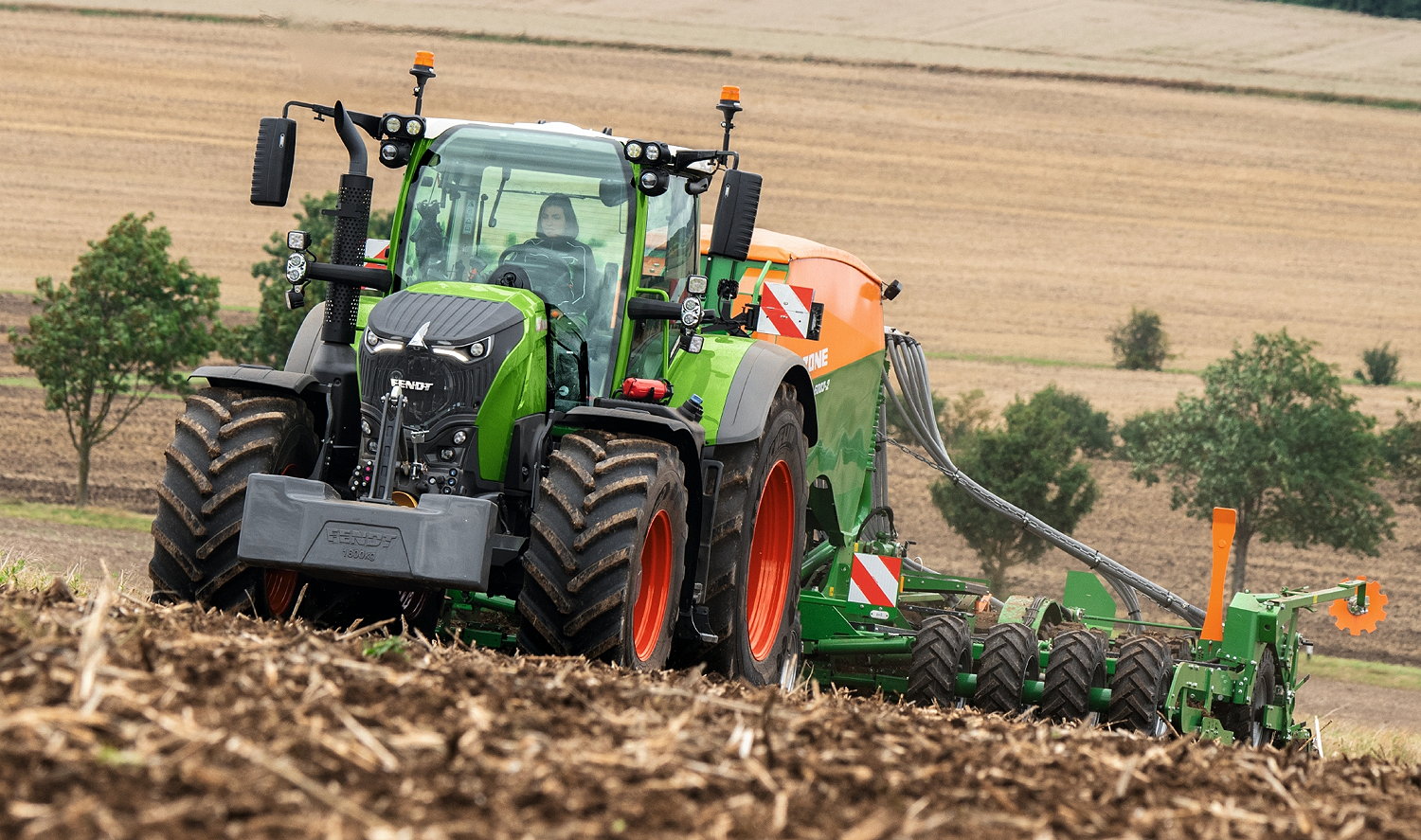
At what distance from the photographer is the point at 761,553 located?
898cm

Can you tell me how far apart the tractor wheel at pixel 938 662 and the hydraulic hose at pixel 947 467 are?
2473 millimetres

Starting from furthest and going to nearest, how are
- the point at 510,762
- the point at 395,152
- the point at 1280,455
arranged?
the point at 1280,455 < the point at 395,152 < the point at 510,762

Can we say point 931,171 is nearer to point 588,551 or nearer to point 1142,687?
point 1142,687

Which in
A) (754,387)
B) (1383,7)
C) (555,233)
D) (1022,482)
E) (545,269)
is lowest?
(1022,482)

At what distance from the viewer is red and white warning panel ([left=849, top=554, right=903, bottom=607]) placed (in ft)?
35.2

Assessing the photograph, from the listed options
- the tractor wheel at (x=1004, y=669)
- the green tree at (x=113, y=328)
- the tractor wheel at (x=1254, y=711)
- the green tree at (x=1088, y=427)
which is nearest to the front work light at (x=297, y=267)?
the tractor wheel at (x=1004, y=669)

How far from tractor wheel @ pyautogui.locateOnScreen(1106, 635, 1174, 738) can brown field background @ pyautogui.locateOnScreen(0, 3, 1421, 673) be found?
706 inches

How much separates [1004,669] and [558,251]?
3.88 m

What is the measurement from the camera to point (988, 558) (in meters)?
23.2

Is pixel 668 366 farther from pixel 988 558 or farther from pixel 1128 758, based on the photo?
pixel 988 558

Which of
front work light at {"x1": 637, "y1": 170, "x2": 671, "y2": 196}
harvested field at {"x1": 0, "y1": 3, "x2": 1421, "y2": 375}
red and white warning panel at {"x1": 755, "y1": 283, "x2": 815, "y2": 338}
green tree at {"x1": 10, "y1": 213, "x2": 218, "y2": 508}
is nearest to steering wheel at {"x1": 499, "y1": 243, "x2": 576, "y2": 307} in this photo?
front work light at {"x1": 637, "y1": 170, "x2": 671, "y2": 196}

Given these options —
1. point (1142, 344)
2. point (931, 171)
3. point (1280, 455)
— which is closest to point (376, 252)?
point (1280, 455)

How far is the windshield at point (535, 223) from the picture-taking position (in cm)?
782

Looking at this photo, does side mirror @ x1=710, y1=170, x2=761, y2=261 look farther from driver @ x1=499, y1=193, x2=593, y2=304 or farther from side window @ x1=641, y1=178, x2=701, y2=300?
driver @ x1=499, y1=193, x2=593, y2=304
